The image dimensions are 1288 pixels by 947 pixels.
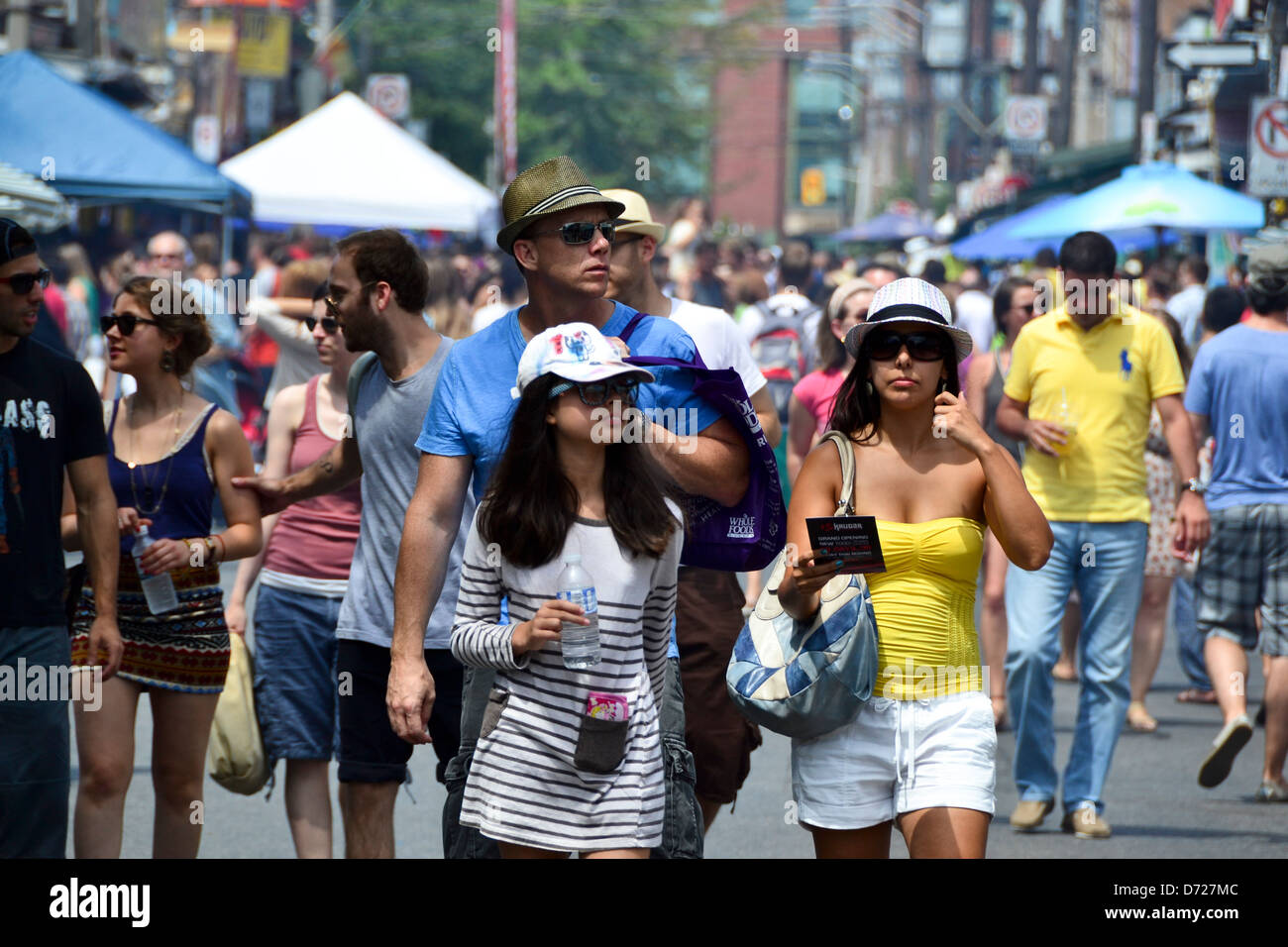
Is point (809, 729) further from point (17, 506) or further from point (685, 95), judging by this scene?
point (685, 95)

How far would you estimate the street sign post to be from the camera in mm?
17734

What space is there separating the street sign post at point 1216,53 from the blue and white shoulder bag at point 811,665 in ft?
47.9

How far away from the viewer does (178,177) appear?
1407 centimetres

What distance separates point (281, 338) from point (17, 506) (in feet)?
8.09

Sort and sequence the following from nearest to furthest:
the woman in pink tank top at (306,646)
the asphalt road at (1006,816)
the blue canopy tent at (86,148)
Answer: the woman in pink tank top at (306,646), the asphalt road at (1006,816), the blue canopy tent at (86,148)

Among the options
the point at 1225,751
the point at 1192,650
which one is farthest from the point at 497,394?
the point at 1192,650

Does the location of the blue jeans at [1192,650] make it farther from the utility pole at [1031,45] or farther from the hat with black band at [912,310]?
the utility pole at [1031,45]

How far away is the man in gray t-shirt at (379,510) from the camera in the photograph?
5.45m

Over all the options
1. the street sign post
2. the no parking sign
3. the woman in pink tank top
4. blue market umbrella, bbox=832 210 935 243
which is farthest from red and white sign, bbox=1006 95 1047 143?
the woman in pink tank top

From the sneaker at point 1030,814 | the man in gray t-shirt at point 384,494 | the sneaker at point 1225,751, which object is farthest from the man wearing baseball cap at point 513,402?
the sneaker at point 1225,751

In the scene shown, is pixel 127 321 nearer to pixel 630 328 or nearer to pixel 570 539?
pixel 630 328

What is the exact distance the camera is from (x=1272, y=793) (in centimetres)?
794

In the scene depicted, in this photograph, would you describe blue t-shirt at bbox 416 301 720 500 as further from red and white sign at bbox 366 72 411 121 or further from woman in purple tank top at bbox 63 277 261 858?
red and white sign at bbox 366 72 411 121
